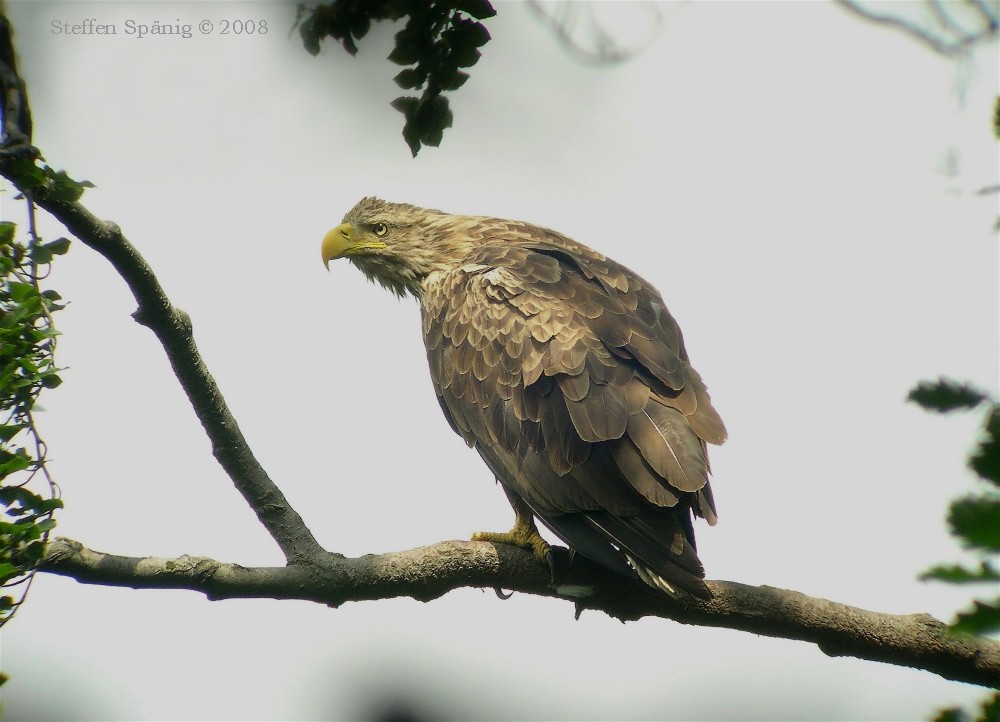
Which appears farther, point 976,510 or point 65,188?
point 65,188

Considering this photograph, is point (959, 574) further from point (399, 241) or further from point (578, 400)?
point (399, 241)

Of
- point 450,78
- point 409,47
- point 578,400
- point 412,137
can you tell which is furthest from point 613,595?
point 409,47

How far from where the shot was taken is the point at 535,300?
205 inches

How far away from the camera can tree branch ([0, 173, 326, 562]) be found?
10.8 feet

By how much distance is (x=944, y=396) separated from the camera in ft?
4.33

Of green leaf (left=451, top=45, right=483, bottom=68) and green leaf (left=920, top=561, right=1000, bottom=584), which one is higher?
green leaf (left=451, top=45, right=483, bottom=68)

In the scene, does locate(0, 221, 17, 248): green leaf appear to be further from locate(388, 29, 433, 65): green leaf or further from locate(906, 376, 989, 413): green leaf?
locate(906, 376, 989, 413): green leaf

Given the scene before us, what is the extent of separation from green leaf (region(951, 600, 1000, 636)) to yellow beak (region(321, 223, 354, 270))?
5892mm

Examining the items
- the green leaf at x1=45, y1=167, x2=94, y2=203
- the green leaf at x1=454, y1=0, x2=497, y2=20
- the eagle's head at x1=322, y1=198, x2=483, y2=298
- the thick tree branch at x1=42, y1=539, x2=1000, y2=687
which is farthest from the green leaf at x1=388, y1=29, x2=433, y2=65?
the eagle's head at x1=322, y1=198, x2=483, y2=298

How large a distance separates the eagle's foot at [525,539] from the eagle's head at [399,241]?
7.49ft

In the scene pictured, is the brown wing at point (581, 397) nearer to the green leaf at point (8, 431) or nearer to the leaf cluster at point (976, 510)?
the green leaf at point (8, 431)

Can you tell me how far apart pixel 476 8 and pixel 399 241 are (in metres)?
4.22

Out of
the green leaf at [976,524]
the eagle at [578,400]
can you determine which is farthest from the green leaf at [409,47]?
the eagle at [578,400]

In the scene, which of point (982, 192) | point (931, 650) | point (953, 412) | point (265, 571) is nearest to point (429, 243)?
point (265, 571)
